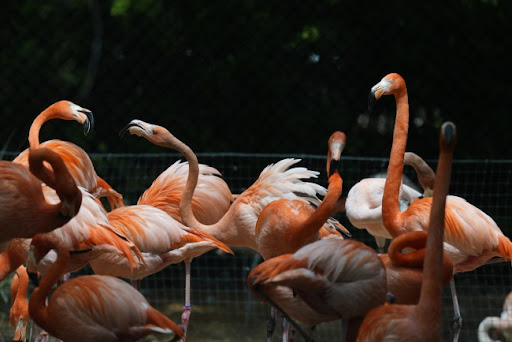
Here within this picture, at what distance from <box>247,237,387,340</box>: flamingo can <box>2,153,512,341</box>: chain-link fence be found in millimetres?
2050

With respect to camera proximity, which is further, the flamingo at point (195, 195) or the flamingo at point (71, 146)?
the flamingo at point (195, 195)

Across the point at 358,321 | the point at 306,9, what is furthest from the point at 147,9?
the point at 358,321

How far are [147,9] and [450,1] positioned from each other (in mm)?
2217

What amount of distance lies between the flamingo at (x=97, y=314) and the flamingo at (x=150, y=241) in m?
0.74

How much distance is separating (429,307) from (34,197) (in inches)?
56.1

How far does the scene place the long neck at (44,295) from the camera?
115 inches

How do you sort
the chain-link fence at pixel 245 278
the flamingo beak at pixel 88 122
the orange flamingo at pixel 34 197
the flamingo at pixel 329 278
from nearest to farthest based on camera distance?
the flamingo at pixel 329 278, the orange flamingo at pixel 34 197, the flamingo beak at pixel 88 122, the chain-link fence at pixel 245 278

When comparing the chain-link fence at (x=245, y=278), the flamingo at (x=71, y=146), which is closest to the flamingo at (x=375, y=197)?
the chain-link fence at (x=245, y=278)

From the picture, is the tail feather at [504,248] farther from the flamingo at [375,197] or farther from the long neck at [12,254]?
the long neck at [12,254]

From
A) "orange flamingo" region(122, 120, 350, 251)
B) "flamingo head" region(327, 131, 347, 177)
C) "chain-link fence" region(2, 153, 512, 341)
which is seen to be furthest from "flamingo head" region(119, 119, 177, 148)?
"flamingo head" region(327, 131, 347, 177)

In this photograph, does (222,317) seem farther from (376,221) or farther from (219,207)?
(376,221)

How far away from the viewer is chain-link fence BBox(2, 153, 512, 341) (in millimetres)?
5047

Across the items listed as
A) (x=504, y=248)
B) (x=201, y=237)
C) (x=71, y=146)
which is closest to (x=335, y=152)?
(x=201, y=237)

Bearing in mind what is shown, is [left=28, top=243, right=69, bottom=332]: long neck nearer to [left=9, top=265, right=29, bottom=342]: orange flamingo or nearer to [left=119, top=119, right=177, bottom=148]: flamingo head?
[left=9, top=265, right=29, bottom=342]: orange flamingo
